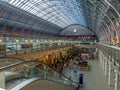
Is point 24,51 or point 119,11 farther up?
point 119,11

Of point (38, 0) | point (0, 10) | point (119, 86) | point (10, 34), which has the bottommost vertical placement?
point (119, 86)

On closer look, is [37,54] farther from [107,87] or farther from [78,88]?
[107,87]

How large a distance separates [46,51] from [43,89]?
17124 millimetres

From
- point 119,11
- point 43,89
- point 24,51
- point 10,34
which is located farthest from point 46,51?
point 10,34

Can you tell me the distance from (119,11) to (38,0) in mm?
32698

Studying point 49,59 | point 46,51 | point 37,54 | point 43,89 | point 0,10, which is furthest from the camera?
point 0,10

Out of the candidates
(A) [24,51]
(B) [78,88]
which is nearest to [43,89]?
(A) [24,51]

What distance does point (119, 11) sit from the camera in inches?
826

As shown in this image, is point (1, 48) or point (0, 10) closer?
point (1, 48)

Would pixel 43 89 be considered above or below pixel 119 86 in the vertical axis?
above

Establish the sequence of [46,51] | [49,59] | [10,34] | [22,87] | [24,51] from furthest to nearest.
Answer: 1. [10,34]
2. [49,59]
3. [46,51]
4. [24,51]
5. [22,87]

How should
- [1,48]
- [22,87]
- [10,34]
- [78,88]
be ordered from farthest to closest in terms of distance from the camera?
[10,34], [78,88], [1,48], [22,87]

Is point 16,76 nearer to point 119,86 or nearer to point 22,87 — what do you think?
point 22,87

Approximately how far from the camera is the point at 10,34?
4691 centimetres
